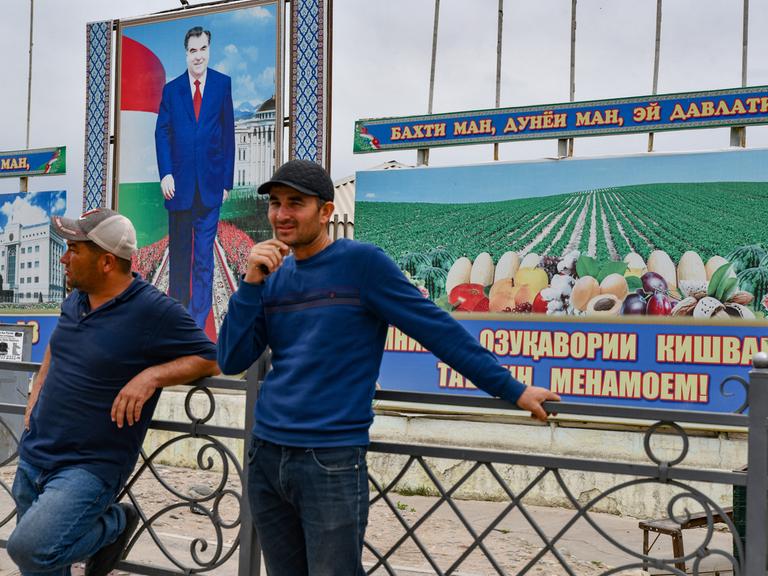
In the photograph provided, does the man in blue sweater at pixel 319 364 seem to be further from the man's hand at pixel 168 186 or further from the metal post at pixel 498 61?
the man's hand at pixel 168 186

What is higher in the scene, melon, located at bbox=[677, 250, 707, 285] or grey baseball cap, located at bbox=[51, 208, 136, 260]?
melon, located at bbox=[677, 250, 707, 285]

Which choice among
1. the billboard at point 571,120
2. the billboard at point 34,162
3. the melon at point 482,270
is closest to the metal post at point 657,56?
the billboard at point 571,120

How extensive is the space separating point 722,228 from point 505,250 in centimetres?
242

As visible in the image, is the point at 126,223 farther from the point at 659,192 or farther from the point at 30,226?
the point at 30,226

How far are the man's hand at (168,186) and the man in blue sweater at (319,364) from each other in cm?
980

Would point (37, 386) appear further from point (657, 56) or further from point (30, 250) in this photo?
point (30, 250)

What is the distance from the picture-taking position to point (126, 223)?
3.10 m

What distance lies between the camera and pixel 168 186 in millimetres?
11898

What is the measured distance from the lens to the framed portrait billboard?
36.9ft

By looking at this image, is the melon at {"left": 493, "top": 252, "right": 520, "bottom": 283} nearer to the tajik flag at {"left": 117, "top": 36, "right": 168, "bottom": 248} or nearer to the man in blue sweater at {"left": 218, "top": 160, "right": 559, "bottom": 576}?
the tajik flag at {"left": 117, "top": 36, "right": 168, "bottom": 248}

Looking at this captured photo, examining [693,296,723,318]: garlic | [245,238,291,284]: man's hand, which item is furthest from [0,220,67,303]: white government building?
[245,238,291,284]: man's hand

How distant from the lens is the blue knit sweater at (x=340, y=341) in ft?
7.83

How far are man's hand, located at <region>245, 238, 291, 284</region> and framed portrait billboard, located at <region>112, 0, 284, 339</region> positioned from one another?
8.63m

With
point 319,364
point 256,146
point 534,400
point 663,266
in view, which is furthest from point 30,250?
point 534,400
